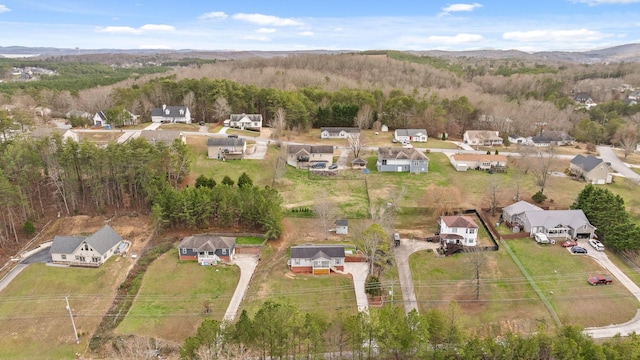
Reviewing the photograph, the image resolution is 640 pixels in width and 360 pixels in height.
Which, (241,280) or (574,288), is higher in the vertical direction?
(574,288)

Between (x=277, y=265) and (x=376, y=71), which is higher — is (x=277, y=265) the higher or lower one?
the lower one

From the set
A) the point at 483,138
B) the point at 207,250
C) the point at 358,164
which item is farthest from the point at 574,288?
the point at 483,138

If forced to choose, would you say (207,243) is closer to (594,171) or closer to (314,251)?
(314,251)

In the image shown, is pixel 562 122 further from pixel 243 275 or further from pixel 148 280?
pixel 148 280

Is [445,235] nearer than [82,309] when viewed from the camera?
No

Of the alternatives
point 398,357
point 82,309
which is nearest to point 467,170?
point 398,357

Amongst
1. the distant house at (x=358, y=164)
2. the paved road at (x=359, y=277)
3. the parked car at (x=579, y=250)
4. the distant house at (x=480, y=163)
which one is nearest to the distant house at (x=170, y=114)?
the distant house at (x=358, y=164)

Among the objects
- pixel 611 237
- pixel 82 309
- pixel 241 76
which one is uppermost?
pixel 241 76

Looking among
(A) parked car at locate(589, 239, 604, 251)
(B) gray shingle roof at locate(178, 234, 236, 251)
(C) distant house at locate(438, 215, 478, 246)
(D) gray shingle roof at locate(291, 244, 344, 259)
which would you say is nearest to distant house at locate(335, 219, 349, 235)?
(D) gray shingle roof at locate(291, 244, 344, 259)
